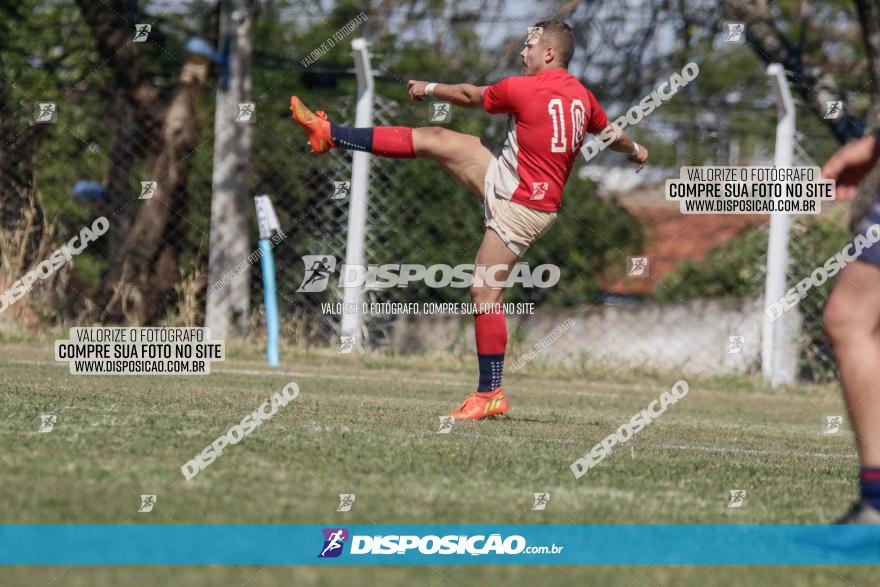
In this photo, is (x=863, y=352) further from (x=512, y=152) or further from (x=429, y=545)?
(x=512, y=152)

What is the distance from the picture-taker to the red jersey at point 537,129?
6.51m

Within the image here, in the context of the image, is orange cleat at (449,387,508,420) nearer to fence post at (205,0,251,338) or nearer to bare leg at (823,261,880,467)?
Result: bare leg at (823,261,880,467)

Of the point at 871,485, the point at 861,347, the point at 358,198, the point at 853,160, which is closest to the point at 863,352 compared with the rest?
the point at 861,347

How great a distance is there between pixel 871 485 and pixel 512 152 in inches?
129

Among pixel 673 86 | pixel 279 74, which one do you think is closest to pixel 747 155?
pixel 673 86

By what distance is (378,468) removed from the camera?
4355 mm

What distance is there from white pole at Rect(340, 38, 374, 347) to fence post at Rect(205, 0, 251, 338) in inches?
43.1

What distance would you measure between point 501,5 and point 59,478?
10.8 meters

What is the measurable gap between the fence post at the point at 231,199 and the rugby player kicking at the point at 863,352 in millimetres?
8787

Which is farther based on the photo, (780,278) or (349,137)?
(780,278)

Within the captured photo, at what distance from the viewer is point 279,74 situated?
Result: 46.2 feet

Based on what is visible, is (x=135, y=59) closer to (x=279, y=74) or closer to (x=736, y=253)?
(x=279, y=74)

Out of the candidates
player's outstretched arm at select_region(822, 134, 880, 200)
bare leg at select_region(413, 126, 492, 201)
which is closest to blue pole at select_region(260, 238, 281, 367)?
bare leg at select_region(413, 126, 492, 201)

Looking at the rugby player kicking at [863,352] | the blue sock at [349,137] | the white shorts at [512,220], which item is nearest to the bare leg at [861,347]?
the rugby player kicking at [863,352]
